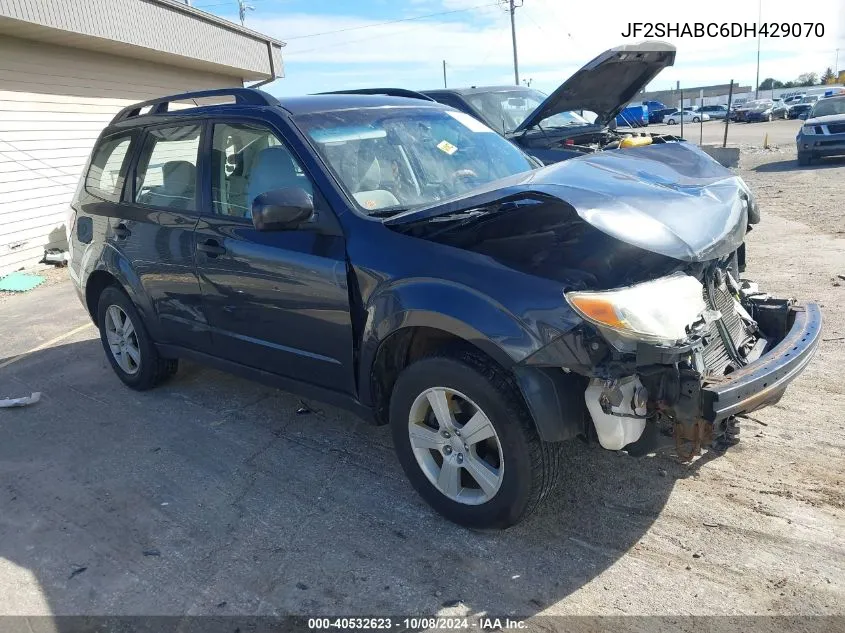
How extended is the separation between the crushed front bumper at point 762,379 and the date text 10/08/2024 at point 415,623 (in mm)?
1098

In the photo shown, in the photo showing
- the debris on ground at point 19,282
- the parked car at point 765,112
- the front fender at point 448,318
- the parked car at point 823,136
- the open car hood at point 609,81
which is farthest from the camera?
the parked car at point 765,112

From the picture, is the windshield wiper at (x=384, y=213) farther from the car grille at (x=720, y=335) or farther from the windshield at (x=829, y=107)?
the windshield at (x=829, y=107)

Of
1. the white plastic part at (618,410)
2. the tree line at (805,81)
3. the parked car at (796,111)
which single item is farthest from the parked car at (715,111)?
the white plastic part at (618,410)

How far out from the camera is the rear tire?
16.4 ft

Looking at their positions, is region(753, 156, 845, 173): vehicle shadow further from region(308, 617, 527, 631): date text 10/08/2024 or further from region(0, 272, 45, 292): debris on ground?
region(308, 617, 527, 631): date text 10/08/2024

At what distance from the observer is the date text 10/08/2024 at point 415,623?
8.60ft

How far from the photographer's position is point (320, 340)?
142 inches

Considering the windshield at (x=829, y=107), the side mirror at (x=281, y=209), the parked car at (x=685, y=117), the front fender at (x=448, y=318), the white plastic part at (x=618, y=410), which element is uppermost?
the side mirror at (x=281, y=209)

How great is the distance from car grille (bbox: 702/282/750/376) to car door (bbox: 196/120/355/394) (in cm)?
167

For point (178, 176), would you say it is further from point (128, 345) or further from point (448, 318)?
point (448, 318)

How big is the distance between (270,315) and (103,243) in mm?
2058

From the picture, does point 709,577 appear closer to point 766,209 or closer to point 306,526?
point 306,526

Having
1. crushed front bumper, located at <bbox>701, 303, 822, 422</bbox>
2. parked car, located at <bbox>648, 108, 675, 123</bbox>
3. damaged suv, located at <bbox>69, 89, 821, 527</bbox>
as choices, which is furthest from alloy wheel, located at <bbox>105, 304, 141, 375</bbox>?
parked car, located at <bbox>648, 108, 675, 123</bbox>

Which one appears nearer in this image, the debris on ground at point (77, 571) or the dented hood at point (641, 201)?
the dented hood at point (641, 201)
